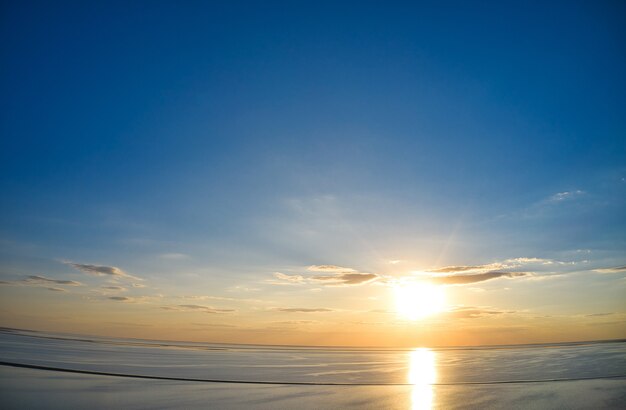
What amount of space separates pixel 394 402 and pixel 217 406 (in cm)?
492

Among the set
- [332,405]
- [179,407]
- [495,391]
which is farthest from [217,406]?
[495,391]

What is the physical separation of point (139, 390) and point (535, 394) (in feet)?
41.2

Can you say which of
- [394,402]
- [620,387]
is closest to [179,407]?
[394,402]

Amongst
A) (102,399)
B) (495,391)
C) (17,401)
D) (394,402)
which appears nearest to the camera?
(17,401)

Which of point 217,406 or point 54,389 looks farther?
point 54,389

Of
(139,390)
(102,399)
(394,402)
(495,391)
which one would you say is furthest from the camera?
(495,391)

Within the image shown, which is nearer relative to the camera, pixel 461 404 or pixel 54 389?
pixel 461 404

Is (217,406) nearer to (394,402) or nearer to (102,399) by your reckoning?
(102,399)

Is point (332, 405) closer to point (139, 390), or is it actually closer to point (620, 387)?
point (139, 390)

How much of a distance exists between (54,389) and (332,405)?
27.3 ft

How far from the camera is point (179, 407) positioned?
8984 mm

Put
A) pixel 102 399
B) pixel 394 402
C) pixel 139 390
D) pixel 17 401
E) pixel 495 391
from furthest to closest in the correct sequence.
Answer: pixel 495 391, pixel 139 390, pixel 394 402, pixel 102 399, pixel 17 401

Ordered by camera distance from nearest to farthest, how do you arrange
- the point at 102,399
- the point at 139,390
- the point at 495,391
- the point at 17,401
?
the point at 17,401, the point at 102,399, the point at 139,390, the point at 495,391

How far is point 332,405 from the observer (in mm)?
9773
